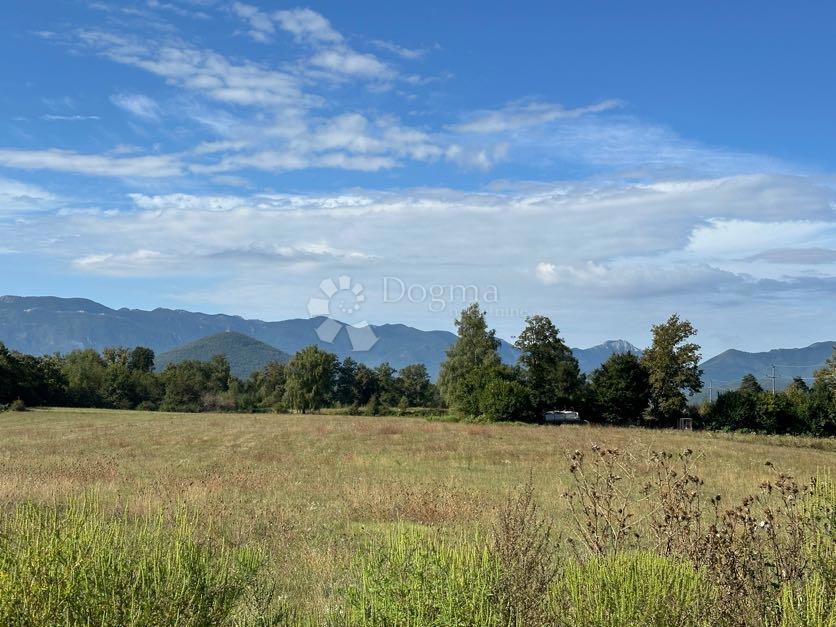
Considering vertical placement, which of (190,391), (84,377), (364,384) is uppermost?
(364,384)

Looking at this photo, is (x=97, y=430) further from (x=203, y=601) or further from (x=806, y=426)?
(x=806, y=426)

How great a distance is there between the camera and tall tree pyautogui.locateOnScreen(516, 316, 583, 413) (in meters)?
77.3

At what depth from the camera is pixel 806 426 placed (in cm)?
6844

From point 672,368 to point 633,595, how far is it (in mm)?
69125

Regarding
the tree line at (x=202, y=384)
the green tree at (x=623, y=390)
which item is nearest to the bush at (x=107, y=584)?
the green tree at (x=623, y=390)

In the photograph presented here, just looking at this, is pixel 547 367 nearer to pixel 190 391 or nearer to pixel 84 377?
pixel 190 391

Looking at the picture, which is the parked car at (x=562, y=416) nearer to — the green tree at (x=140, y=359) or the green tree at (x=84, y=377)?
the green tree at (x=84, y=377)

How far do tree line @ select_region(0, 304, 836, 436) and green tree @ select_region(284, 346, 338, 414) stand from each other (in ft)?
0.59

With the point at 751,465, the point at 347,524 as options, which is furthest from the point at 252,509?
the point at 751,465

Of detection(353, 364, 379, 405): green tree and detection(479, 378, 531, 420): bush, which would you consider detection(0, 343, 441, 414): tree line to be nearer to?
detection(353, 364, 379, 405): green tree

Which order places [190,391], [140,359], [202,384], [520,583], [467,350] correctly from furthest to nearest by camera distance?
[140,359] < [202,384] < [190,391] < [467,350] < [520,583]

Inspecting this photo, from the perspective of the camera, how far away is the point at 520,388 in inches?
2569

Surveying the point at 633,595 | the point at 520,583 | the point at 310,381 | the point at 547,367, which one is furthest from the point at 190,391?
the point at 633,595

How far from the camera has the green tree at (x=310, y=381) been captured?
119562mm
